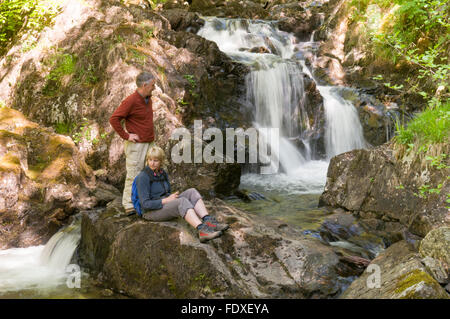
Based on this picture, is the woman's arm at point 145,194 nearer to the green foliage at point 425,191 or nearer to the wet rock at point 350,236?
the wet rock at point 350,236

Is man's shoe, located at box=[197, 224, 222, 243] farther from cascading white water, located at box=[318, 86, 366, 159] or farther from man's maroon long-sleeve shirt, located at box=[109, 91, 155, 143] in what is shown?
cascading white water, located at box=[318, 86, 366, 159]

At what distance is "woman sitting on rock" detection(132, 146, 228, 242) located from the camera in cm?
408

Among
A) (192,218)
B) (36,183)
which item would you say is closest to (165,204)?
(192,218)

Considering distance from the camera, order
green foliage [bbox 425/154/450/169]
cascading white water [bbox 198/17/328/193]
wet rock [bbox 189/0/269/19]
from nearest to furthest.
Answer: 1. green foliage [bbox 425/154/450/169]
2. cascading white water [bbox 198/17/328/193]
3. wet rock [bbox 189/0/269/19]

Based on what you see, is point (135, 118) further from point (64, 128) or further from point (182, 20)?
point (182, 20)

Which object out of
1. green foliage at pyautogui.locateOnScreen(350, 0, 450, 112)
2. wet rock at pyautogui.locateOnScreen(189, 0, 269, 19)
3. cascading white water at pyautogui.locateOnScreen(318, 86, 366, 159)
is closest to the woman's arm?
cascading white water at pyautogui.locateOnScreen(318, 86, 366, 159)

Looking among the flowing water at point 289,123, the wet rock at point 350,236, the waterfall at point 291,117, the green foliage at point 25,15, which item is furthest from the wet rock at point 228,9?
the wet rock at point 350,236

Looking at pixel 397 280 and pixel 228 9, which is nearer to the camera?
pixel 397 280

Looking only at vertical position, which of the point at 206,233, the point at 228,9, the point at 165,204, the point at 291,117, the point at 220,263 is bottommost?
the point at 220,263

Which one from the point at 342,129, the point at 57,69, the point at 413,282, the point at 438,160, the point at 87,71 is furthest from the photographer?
the point at 342,129

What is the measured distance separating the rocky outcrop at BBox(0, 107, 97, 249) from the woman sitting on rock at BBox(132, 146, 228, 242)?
247 centimetres

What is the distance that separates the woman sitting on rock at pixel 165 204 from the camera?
4.08 meters

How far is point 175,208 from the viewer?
4.23 metres

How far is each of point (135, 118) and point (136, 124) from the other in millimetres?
82
